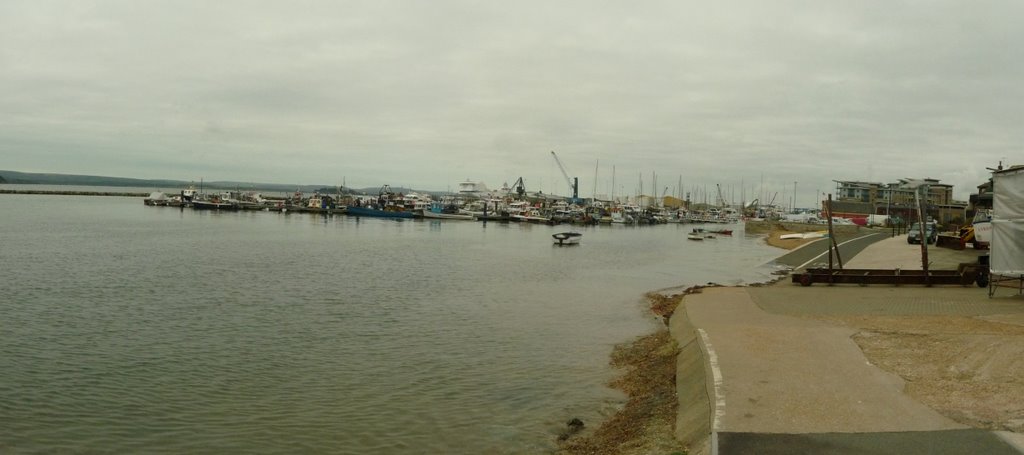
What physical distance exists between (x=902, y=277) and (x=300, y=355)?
63.0 ft

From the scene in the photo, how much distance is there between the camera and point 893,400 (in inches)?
340

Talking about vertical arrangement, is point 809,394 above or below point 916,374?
below

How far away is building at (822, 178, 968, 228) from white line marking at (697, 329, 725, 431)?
89.5m

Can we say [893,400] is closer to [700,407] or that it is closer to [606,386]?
[700,407]

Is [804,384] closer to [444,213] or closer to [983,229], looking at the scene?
[983,229]

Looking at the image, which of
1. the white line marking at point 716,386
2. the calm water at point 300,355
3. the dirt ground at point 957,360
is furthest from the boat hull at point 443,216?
the white line marking at point 716,386

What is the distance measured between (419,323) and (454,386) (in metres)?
7.29

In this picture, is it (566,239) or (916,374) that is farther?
(566,239)

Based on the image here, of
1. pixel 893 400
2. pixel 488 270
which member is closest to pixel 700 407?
pixel 893 400

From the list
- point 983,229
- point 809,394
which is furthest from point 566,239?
point 809,394

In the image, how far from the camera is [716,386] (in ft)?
31.9

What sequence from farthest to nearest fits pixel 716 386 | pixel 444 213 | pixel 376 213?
pixel 444 213 → pixel 376 213 → pixel 716 386

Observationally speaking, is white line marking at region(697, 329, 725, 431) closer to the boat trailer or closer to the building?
the boat trailer

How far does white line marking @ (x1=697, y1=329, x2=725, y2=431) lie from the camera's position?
318 inches
